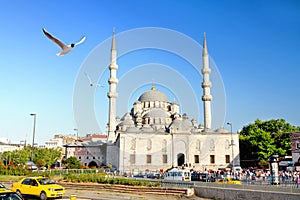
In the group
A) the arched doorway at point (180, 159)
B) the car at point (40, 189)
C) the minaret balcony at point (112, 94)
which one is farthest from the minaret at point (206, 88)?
the car at point (40, 189)

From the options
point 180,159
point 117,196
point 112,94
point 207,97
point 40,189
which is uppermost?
point 112,94

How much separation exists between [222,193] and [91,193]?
7.62 m

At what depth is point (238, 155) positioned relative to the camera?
49.2m

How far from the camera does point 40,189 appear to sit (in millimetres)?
13234

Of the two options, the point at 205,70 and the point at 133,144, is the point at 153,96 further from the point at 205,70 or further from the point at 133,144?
the point at 133,144

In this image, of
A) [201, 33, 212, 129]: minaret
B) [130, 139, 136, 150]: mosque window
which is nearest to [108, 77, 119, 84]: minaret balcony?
[130, 139, 136, 150]: mosque window

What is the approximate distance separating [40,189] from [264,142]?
131 feet

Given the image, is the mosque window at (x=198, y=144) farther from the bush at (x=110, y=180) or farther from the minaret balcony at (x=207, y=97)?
the bush at (x=110, y=180)

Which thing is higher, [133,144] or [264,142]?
[264,142]

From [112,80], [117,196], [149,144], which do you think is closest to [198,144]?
[149,144]

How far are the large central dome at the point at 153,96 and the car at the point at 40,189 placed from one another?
50099 mm

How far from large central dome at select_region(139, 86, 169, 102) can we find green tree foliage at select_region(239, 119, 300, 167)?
19.7m

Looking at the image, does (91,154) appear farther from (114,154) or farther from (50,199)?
(50,199)

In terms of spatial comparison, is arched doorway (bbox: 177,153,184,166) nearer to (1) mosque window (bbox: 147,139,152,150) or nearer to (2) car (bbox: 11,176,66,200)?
(1) mosque window (bbox: 147,139,152,150)
